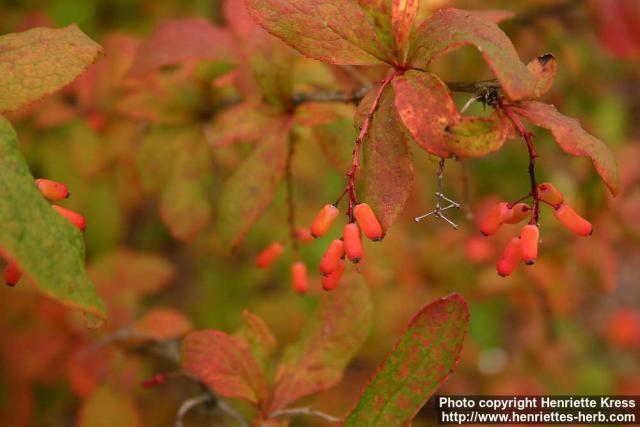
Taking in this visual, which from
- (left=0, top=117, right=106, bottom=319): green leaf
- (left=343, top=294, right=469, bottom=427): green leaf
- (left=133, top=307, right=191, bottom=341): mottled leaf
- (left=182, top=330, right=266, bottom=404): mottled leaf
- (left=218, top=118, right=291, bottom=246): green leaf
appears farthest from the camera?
(left=133, top=307, right=191, bottom=341): mottled leaf

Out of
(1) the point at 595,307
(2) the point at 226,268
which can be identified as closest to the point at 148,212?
(2) the point at 226,268

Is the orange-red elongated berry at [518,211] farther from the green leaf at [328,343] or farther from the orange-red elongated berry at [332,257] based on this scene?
the green leaf at [328,343]

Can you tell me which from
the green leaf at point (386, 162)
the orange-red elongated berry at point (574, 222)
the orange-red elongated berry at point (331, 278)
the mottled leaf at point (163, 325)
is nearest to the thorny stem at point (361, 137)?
the green leaf at point (386, 162)

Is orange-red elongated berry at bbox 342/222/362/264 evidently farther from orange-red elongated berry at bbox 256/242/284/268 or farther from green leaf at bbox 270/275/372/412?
orange-red elongated berry at bbox 256/242/284/268

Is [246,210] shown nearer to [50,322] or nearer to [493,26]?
[493,26]

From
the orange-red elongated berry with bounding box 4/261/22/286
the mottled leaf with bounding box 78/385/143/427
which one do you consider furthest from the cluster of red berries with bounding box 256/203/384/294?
the mottled leaf with bounding box 78/385/143/427
